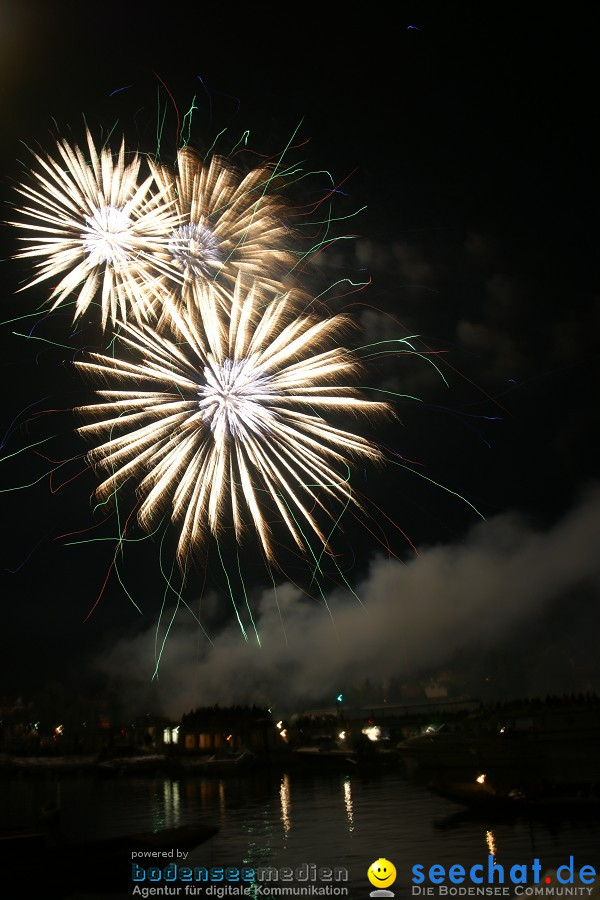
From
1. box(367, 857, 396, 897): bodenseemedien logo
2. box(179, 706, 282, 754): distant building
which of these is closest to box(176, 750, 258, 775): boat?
box(179, 706, 282, 754): distant building

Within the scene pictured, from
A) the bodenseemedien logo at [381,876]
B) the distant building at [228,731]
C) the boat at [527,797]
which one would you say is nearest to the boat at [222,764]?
the distant building at [228,731]

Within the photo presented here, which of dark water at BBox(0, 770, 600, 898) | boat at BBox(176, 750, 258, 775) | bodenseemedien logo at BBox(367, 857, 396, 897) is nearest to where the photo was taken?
bodenseemedien logo at BBox(367, 857, 396, 897)

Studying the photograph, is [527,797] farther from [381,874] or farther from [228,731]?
[228,731]

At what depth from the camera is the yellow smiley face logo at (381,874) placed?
2330cm

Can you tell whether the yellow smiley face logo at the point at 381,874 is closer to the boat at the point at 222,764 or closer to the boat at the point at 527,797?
the boat at the point at 527,797

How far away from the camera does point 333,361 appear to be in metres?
24.1

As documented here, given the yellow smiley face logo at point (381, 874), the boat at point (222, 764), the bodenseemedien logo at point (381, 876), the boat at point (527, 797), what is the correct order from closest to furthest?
the bodenseemedien logo at point (381, 876) → the yellow smiley face logo at point (381, 874) → the boat at point (527, 797) → the boat at point (222, 764)

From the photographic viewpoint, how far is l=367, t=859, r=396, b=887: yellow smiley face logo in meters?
23.3

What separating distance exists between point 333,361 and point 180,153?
8325 millimetres

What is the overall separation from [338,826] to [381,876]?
15118 mm

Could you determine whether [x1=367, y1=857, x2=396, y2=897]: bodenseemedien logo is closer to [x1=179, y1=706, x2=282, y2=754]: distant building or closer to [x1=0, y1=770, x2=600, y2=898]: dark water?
[x1=0, y1=770, x2=600, y2=898]: dark water

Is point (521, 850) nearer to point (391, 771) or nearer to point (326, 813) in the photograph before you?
point (326, 813)

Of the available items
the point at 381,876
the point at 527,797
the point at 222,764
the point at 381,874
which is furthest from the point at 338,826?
the point at 222,764

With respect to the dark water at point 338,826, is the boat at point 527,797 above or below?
above
